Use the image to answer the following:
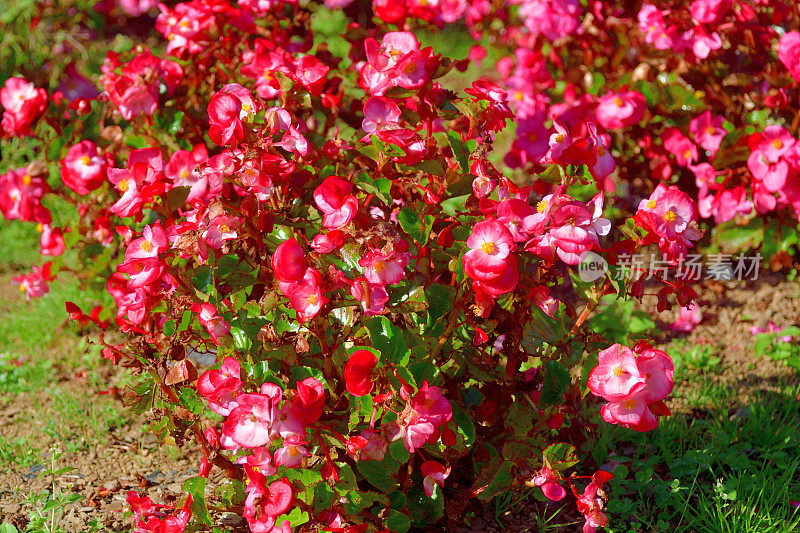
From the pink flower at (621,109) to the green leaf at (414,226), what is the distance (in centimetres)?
174

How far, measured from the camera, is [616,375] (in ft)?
4.85

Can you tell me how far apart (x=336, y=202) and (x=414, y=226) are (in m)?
0.19

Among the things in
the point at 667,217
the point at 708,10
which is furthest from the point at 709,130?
the point at 667,217

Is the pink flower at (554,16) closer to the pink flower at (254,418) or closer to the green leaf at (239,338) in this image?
the green leaf at (239,338)

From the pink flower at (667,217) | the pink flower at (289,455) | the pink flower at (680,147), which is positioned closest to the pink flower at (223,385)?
the pink flower at (289,455)

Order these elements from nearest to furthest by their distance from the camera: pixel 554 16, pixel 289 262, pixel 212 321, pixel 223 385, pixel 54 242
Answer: pixel 289 262
pixel 223 385
pixel 212 321
pixel 54 242
pixel 554 16

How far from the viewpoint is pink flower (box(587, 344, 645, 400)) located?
4.76 ft

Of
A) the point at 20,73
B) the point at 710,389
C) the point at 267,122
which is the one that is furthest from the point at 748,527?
the point at 20,73

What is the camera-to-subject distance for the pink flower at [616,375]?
145cm

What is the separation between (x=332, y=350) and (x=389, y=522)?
44cm

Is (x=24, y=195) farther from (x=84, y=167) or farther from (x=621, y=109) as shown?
(x=621, y=109)

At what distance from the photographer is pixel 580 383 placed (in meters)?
1.71

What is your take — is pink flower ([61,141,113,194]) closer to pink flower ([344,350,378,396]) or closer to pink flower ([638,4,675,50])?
pink flower ([344,350,378,396])

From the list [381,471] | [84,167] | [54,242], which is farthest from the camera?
[54,242]
